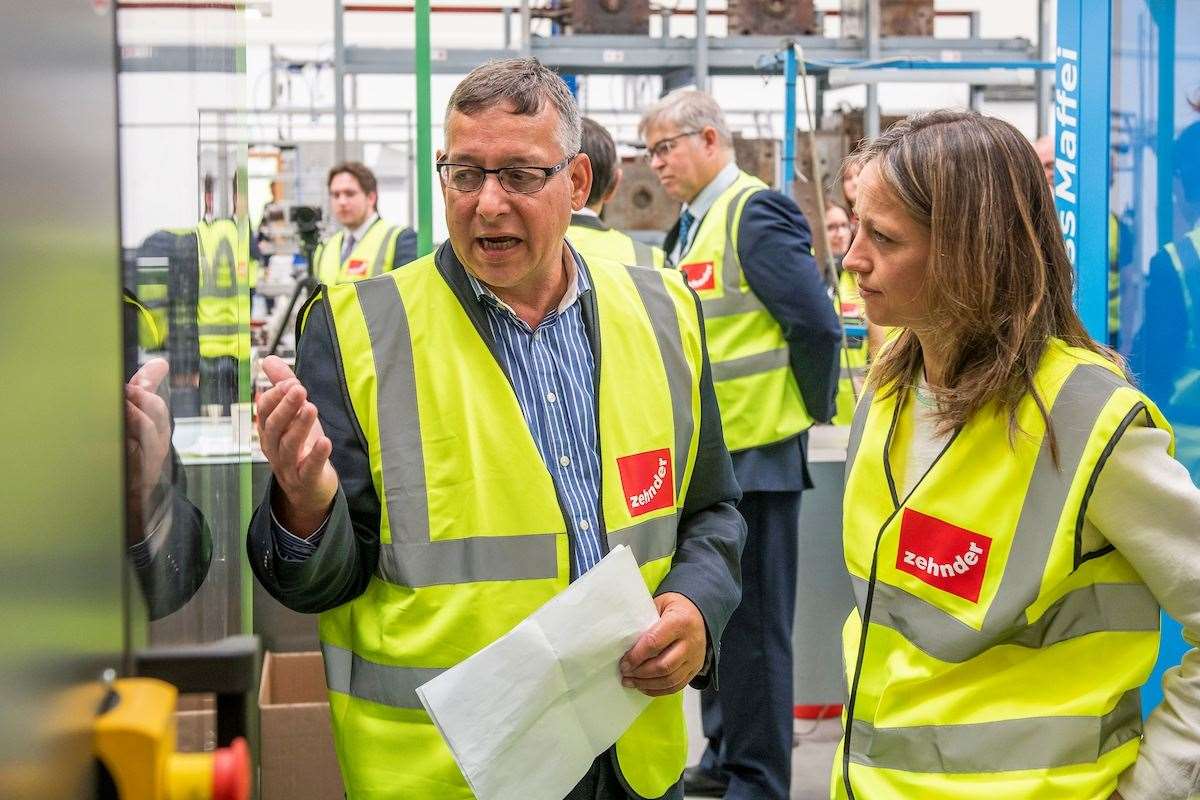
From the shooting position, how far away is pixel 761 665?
10.3 feet

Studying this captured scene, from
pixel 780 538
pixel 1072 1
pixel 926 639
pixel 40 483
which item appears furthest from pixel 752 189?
pixel 40 483

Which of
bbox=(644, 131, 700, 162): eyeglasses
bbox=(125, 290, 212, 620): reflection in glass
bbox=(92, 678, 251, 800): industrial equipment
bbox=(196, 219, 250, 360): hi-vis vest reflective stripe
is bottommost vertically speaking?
bbox=(92, 678, 251, 800): industrial equipment

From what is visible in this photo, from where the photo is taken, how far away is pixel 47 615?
18.2 inches

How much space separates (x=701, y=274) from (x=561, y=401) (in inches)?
69.4

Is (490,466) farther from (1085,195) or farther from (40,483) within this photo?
(1085,195)

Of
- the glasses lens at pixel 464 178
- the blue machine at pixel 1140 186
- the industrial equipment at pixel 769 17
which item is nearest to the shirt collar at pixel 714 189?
the blue machine at pixel 1140 186

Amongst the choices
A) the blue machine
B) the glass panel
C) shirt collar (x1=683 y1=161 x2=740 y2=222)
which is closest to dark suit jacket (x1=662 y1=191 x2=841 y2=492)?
shirt collar (x1=683 y1=161 x2=740 y2=222)

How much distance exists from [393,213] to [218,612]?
10.8 metres

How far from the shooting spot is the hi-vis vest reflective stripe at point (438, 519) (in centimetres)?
140

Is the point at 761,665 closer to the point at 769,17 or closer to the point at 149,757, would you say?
the point at 149,757

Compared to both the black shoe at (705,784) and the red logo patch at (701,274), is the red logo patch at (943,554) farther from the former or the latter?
the black shoe at (705,784)

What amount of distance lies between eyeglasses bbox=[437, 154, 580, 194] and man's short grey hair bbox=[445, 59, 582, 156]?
0.17ft

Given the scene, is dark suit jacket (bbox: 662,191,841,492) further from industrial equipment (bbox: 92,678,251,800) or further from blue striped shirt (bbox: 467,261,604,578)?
industrial equipment (bbox: 92,678,251,800)

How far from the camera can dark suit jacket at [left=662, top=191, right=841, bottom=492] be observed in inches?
122
